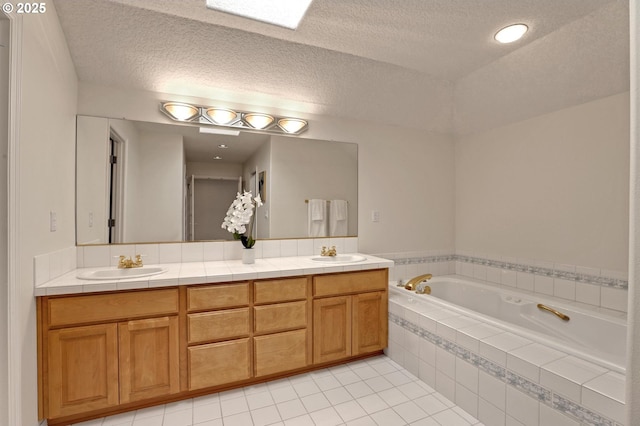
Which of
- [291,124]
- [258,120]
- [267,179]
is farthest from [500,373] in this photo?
[258,120]

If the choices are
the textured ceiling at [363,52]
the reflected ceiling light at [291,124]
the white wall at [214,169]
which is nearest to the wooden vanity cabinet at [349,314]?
the white wall at [214,169]

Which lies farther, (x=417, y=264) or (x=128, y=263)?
(x=417, y=264)

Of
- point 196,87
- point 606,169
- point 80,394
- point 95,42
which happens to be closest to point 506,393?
point 606,169

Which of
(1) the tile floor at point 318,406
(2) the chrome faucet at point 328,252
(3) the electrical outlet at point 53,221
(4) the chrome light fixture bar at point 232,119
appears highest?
(4) the chrome light fixture bar at point 232,119

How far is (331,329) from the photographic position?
2.39 meters

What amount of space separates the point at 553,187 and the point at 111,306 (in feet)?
11.2

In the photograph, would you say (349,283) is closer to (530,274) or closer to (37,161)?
(530,274)

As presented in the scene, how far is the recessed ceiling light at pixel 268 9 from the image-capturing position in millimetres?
1794

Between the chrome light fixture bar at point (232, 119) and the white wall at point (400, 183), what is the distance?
0.11 m

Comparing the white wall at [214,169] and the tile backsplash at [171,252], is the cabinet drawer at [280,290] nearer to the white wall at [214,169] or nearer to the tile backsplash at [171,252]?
the tile backsplash at [171,252]

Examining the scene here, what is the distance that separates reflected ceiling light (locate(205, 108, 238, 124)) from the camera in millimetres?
2557

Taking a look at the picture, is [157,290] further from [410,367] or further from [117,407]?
[410,367]

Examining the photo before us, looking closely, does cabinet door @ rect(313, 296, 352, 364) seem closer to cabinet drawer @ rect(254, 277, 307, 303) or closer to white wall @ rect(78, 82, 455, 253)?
cabinet drawer @ rect(254, 277, 307, 303)

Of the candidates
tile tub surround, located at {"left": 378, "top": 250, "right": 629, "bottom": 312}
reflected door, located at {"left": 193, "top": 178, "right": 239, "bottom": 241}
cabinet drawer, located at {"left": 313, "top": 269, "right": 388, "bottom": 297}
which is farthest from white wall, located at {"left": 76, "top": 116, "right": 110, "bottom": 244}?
tile tub surround, located at {"left": 378, "top": 250, "right": 629, "bottom": 312}
